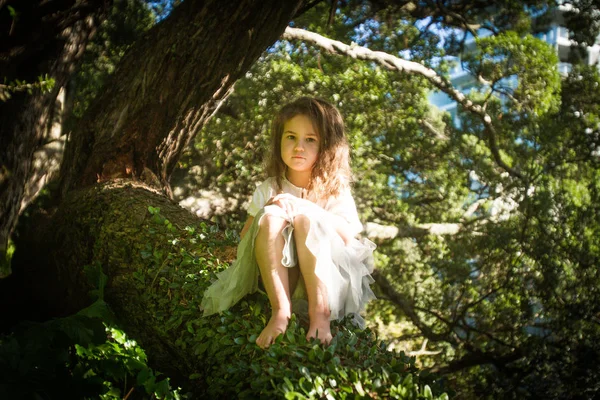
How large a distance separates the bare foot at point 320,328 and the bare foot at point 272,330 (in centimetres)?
11

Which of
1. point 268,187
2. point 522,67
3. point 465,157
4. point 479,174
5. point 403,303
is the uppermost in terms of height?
point 522,67

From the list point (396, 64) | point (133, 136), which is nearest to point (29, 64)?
point (133, 136)

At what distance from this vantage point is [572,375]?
5844 millimetres

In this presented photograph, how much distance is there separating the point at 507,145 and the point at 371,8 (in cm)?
289

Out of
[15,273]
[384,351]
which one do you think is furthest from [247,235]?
[15,273]

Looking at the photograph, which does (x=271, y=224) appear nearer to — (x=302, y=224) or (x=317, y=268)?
(x=302, y=224)

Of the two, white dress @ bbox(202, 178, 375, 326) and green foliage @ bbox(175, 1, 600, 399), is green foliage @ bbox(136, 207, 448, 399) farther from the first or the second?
green foliage @ bbox(175, 1, 600, 399)

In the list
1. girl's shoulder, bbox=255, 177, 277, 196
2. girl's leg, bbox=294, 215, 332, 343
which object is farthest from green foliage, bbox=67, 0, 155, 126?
girl's leg, bbox=294, 215, 332, 343

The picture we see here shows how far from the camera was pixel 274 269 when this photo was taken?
2.73 metres

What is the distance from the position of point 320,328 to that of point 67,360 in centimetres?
Result: 107

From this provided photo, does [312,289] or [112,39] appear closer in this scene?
[312,289]

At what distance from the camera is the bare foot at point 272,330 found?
8.42ft

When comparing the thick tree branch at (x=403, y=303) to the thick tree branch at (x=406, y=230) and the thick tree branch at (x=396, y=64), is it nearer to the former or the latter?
the thick tree branch at (x=406, y=230)

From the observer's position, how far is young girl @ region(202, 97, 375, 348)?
2717 mm
